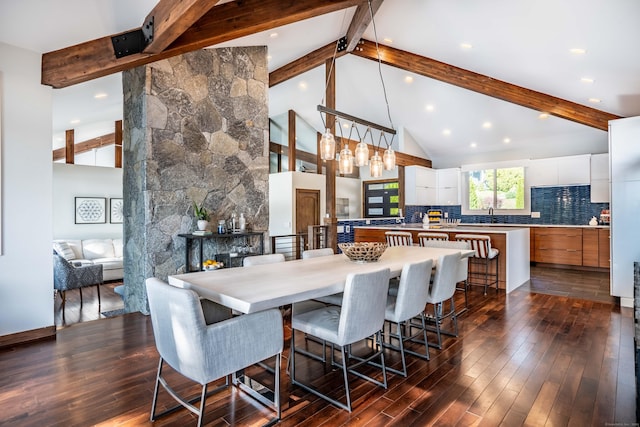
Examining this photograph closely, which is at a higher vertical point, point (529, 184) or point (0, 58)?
point (0, 58)

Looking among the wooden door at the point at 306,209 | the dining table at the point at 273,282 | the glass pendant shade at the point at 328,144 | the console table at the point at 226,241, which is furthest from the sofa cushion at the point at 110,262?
the glass pendant shade at the point at 328,144

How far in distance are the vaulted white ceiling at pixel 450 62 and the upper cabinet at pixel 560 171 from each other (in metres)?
0.33

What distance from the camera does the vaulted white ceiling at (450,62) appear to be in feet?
10.0

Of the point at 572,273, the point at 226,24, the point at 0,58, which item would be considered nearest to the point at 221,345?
the point at 226,24

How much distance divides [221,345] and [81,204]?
6.67 m

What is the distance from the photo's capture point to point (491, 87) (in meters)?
5.36

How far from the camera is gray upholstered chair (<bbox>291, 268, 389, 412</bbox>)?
2.13 m

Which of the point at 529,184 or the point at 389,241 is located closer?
the point at 389,241

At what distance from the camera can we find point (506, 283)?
519 cm

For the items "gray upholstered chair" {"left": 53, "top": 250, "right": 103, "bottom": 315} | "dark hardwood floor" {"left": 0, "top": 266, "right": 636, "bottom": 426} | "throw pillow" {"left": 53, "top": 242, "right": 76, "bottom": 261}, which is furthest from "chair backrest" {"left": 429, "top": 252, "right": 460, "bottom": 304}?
"throw pillow" {"left": 53, "top": 242, "right": 76, "bottom": 261}

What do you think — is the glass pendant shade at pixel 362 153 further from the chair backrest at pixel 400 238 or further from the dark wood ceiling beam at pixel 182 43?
the chair backrest at pixel 400 238

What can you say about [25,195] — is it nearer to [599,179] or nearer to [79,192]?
[79,192]

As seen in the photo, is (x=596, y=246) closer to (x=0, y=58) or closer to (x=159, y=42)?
(x=159, y=42)

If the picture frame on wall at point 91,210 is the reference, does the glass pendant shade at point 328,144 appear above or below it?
above
